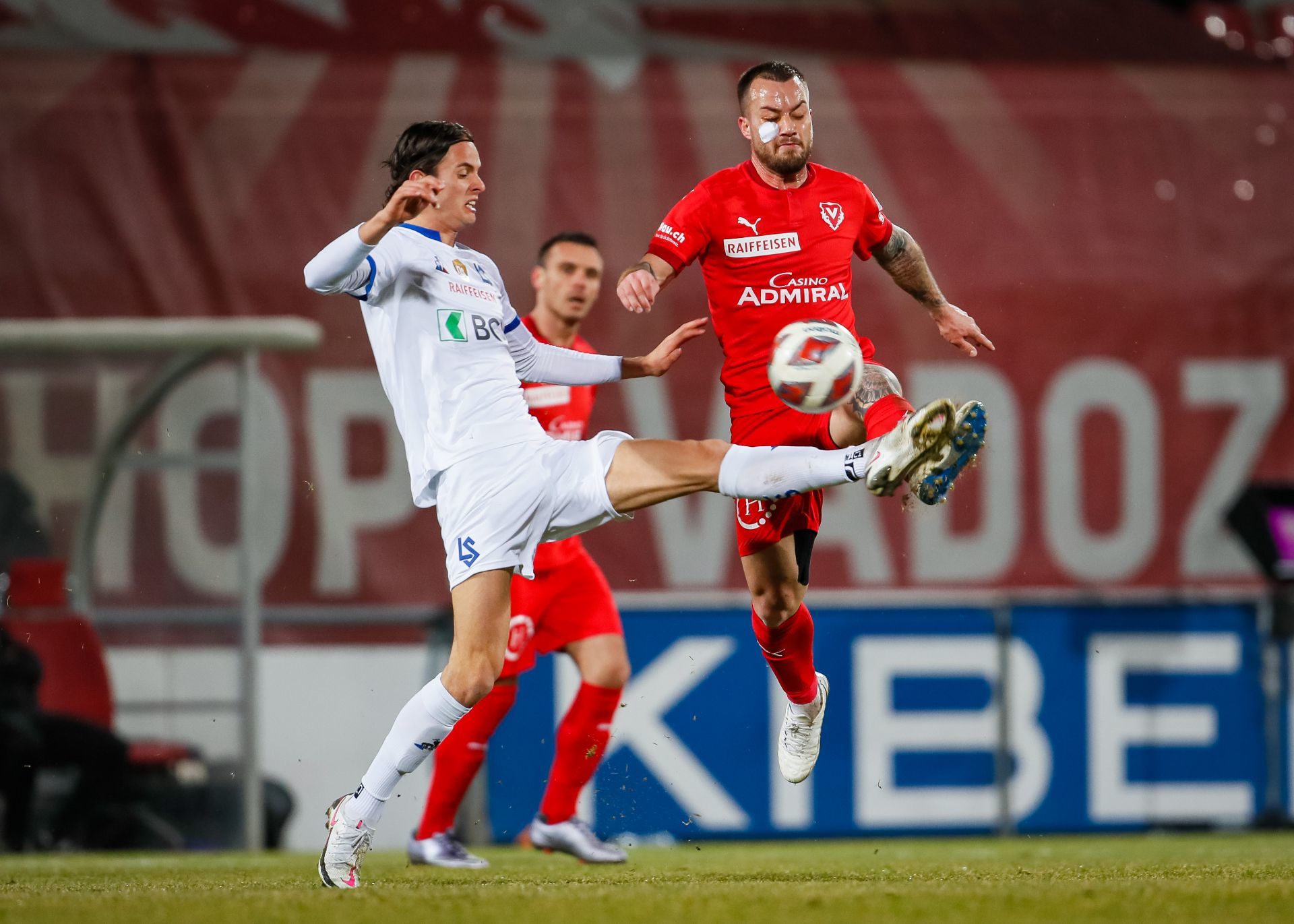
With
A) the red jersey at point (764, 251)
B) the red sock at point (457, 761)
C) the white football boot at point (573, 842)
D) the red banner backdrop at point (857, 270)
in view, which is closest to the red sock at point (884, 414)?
the red jersey at point (764, 251)

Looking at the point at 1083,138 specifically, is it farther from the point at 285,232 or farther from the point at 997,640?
the point at 285,232

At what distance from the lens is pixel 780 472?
4848 millimetres

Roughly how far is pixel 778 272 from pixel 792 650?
53.6 inches

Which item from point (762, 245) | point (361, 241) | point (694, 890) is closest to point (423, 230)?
point (361, 241)

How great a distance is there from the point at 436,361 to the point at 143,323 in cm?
419

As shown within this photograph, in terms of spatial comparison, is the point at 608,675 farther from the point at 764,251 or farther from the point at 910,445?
the point at 910,445

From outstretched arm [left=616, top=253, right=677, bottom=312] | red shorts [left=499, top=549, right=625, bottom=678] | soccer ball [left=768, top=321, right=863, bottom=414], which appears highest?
outstretched arm [left=616, top=253, right=677, bottom=312]

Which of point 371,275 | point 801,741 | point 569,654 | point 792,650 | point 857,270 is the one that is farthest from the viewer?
point 857,270

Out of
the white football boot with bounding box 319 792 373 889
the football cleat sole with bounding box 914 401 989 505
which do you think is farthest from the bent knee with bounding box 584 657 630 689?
the football cleat sole with bounding box 914 401 989 505

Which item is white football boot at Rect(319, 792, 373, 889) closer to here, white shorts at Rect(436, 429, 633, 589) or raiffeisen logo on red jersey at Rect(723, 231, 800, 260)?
white shorts at Rect(436, 429, 633, 589)

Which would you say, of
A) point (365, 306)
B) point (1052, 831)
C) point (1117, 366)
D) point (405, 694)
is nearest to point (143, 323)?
→ point (405, 694)

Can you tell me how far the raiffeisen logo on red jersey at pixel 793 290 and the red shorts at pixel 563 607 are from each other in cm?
148

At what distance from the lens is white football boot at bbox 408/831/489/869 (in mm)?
6480

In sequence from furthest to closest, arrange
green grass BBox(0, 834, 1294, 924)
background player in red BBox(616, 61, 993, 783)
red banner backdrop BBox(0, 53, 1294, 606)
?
red banner backdrop BBox(0, 53, 1294, 606) < background player in red BBox(616, 61, 993, 783) < green grass BBox(0, 834, 1294, 924)
